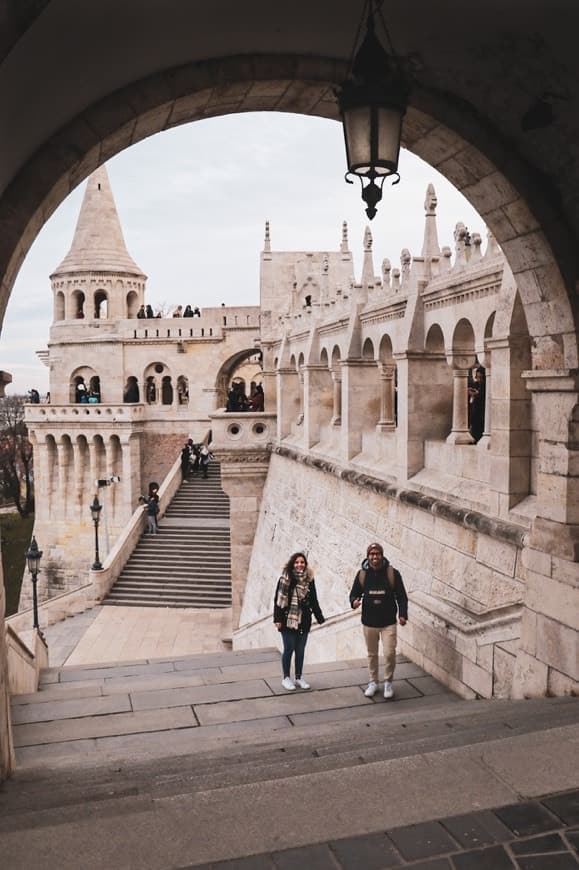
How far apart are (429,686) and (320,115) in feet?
15.3

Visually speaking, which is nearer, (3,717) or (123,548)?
(3,717)

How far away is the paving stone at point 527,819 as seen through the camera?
104 inches

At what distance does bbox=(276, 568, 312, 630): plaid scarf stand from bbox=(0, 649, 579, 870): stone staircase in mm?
613

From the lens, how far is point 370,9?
3520 millimetres

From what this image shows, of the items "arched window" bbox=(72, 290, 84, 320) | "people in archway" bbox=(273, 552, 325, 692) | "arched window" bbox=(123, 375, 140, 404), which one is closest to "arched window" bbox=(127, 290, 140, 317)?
A: "arched window" bbox=(72, 290, 84, 320)

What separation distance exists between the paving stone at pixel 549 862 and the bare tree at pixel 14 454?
46982 millimetres

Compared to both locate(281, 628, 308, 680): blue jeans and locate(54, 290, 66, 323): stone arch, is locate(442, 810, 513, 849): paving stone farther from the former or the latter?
locate(54, 290, 66, 323): stone arch

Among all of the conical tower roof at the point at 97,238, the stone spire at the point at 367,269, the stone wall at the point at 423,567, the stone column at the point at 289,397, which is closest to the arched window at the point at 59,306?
the conical tower roof at the point at 97,238

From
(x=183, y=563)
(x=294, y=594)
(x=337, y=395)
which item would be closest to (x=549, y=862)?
(x=294, y=594)

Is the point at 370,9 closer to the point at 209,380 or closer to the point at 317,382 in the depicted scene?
the point at 317,382

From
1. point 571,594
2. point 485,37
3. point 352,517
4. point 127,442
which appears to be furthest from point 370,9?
point 127,442

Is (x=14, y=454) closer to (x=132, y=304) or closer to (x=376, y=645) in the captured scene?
(x=132, y=304)

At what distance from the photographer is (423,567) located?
8.41 metres

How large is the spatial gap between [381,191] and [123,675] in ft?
19.0
